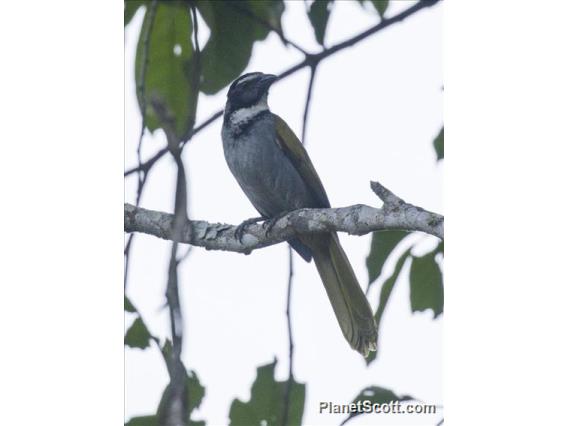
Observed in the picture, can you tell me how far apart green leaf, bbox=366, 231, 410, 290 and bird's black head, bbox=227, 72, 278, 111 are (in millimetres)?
880

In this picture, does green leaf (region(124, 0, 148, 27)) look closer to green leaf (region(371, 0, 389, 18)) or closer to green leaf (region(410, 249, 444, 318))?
green leaf (region(371, 0, 389, 18))

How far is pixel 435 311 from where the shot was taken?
9.57 feet

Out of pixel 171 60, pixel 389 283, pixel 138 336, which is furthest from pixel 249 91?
pixel 138 336

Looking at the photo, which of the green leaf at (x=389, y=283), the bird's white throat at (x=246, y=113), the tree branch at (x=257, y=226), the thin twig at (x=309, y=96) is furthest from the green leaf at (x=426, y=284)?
the bird's white throat at (x=246, y=113)

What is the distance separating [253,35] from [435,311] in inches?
46.2

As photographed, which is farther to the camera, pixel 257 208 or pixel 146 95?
pixel 257 208

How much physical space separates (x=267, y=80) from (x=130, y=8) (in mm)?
721

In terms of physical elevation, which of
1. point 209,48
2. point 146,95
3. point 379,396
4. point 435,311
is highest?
point 209,48

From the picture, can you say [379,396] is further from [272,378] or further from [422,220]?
[422,220]

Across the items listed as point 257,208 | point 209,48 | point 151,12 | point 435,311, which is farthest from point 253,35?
point 435,311

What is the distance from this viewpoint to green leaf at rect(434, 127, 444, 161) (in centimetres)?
297

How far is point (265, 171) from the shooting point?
3887 millimetres

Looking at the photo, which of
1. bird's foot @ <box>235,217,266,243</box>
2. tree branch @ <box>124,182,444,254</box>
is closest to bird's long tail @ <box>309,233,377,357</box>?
tree branch @ <box>124,182,444,254</box>

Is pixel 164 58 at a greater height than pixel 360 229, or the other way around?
pixel 164 58
